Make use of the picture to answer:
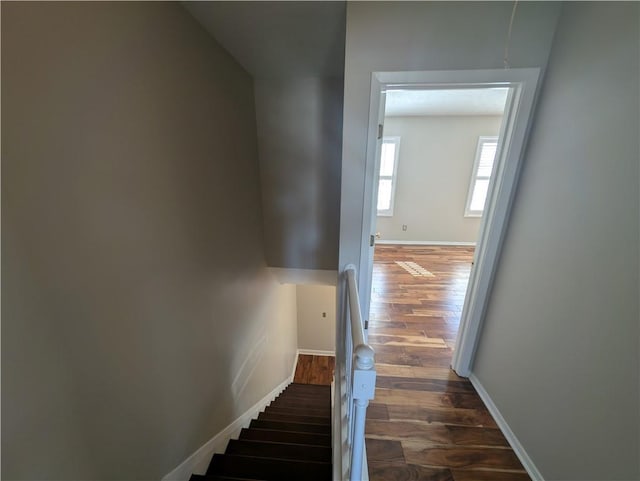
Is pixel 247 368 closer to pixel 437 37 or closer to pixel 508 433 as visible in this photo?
pixel 508 433

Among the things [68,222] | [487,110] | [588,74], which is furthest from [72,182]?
[487,110]

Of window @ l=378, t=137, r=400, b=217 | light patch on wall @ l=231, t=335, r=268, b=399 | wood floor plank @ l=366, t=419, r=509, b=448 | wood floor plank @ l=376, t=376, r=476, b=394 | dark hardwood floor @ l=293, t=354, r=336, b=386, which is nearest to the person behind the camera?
wood floor plank @ l=366, t=419, r=509, b=448

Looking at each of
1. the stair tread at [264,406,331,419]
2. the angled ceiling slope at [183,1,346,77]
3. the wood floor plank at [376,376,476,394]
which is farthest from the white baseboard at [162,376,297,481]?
the angled ceiling slope at [183,1,346,77]

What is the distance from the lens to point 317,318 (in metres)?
5.43

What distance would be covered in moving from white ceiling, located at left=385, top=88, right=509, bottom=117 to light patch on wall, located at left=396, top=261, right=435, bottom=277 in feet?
7.84

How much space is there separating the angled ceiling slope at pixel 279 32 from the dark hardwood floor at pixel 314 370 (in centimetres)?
475

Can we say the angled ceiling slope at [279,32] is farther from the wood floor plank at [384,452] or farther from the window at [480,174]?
the window at [480,174]

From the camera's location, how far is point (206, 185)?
5.59 feet

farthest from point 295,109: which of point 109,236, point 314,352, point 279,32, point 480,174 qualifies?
point 314,352

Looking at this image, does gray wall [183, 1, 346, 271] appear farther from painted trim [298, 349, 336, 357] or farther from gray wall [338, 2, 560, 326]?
painted trim [298, 349, 336, 357]

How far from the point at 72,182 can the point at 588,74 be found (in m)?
2.03

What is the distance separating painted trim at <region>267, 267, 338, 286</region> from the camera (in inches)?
129

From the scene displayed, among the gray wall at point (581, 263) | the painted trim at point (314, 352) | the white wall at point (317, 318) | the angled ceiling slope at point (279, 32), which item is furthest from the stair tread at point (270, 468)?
the painted trim at point (314, 352)

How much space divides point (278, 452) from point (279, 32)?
123 inches
